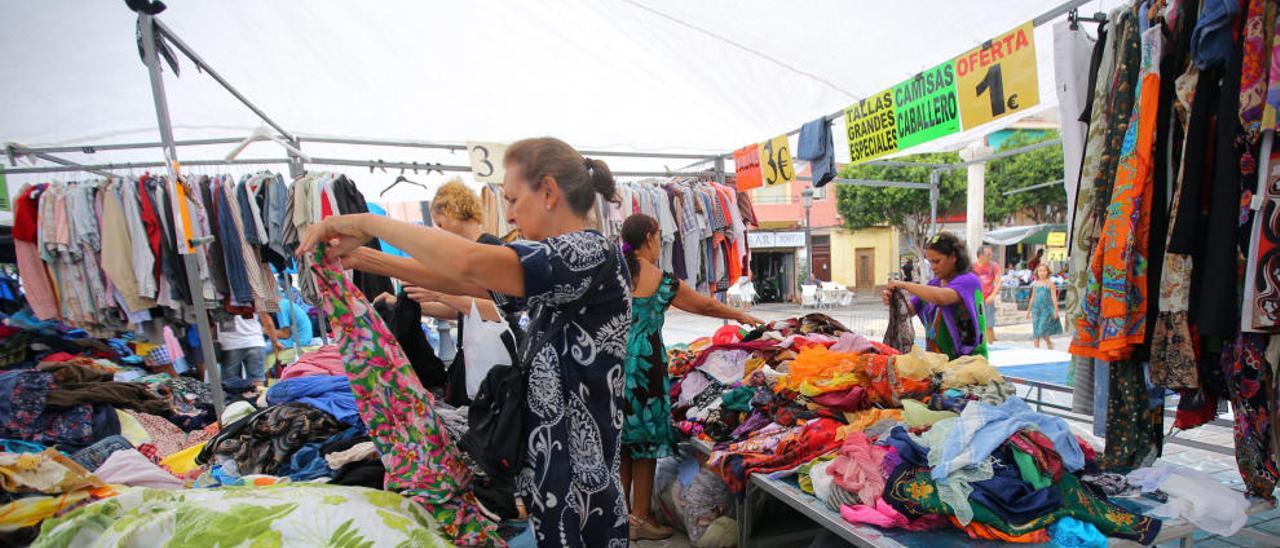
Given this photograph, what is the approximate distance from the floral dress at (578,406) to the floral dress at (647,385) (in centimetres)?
142

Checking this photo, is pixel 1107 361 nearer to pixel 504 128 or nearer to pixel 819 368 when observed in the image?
pixel 819 368

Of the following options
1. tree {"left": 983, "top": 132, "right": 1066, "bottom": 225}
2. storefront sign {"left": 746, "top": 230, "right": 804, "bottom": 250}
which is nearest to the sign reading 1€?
tree {"left": 983, "top": 132, "right": 1066, "bottom": 225}

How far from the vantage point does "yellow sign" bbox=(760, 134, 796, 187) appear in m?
5.66

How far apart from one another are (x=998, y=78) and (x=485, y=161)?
419 cm

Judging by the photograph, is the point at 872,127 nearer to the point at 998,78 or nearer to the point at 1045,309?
the point at 998,78

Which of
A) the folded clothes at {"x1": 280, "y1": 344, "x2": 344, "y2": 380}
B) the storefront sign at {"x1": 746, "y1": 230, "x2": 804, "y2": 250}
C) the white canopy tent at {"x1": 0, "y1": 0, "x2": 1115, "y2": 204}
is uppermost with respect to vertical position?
the white canopy tent at {"x1": 0, "y1": 0, "x2": 1115, "y2": 204}

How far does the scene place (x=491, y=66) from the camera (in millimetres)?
5270

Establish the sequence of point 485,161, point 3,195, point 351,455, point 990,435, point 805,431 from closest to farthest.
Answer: point 990,435, point 351,455, point 805,431, point 485,161, point 3,195

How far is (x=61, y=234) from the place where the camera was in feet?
15.0

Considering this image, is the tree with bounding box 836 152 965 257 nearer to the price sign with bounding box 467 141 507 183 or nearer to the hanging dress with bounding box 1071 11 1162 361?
the price sign with bounding box 467 141 507 183

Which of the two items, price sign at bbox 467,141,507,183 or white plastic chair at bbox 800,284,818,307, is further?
white plastic chair at bbox 800,284,818,307

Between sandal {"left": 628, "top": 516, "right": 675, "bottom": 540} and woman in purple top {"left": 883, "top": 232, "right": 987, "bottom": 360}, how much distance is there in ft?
6.69

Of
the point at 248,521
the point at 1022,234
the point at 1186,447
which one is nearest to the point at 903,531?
the point at 248,521

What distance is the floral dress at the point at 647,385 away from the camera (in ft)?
9.72
